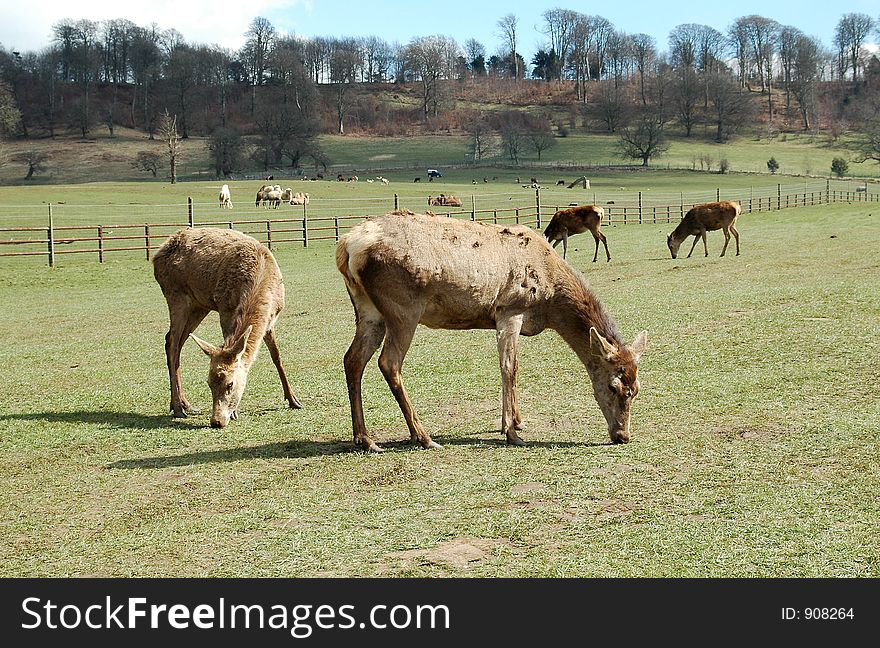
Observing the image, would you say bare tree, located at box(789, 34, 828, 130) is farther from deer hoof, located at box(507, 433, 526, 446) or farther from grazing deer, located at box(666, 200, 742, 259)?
deer hoof, located at box(507, 433, 526, 446)

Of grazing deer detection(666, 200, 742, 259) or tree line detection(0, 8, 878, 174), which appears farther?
tree line detection(0, 8, 878, 174)

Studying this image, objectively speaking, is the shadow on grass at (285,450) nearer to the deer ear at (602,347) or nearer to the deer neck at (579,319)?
the deer ear at (602,347)

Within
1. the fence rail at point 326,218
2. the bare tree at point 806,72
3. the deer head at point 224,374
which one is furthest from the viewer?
the bare tree at point 806,72

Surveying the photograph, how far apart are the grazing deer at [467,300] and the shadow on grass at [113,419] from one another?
220cm

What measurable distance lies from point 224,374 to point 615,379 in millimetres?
3472

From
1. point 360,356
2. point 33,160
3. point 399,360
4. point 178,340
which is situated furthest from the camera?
point 33,160

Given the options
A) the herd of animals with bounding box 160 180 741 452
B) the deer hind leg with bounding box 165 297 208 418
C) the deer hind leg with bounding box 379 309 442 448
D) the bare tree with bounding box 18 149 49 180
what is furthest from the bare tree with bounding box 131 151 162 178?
the deer hind leg with bounding box 379 309 442 448

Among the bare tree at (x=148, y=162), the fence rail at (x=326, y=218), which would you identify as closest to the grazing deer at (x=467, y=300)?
the fence rail at (x=326, y=218)

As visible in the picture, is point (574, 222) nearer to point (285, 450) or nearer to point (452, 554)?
point (285, 450)

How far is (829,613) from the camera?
400cm

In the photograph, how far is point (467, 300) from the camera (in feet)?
24.6

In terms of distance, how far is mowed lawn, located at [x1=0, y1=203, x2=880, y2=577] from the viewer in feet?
16.2

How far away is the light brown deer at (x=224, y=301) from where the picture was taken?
324 inches

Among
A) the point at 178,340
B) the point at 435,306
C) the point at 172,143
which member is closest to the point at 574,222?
the point at 178,340
